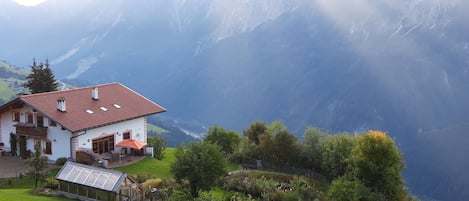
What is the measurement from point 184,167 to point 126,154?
18337 mm

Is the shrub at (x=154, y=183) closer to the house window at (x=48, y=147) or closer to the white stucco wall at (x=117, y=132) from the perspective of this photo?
the white stucco wall at (x=117, y=132)

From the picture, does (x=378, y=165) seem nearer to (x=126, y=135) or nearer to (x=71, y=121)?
(x=126, y=135)

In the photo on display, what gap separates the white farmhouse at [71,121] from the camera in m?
45.7

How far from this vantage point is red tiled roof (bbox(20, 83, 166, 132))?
45781 mm

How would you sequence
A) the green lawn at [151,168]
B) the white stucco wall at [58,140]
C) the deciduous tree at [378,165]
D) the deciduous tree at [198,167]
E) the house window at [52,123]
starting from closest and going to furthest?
the deciduous tree at [198,167] < the deciduous tree at [378,165] < the green lawn at [151,168] < the white stucco wall at [58,140] < the house window at [52,123]

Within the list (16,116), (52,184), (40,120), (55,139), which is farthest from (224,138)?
(52,184)

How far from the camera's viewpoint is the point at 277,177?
47656mm

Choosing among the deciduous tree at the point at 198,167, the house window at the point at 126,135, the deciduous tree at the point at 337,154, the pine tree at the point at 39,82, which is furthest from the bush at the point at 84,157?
the deciduous tree at the point at 337,154

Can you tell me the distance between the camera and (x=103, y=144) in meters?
48.4

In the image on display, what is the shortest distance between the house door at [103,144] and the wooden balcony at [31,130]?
4335 mm

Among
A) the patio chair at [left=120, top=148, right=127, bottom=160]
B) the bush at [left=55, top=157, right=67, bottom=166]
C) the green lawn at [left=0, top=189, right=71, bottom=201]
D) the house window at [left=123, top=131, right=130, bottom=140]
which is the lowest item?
the green lawn at [left=0, top=189, right=71, bottom=201]

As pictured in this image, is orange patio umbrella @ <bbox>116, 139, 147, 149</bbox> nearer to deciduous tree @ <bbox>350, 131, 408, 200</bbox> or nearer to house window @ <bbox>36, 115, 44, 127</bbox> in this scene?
house window @ <bbox>36, 115, 44, 127</bbox>

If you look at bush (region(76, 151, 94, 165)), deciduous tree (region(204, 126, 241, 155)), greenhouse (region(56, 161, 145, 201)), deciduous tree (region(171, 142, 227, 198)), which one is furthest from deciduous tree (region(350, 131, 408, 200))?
deciduous tree (region(204, 126, 241, 155))

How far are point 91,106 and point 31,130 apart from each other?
5.59 meters
